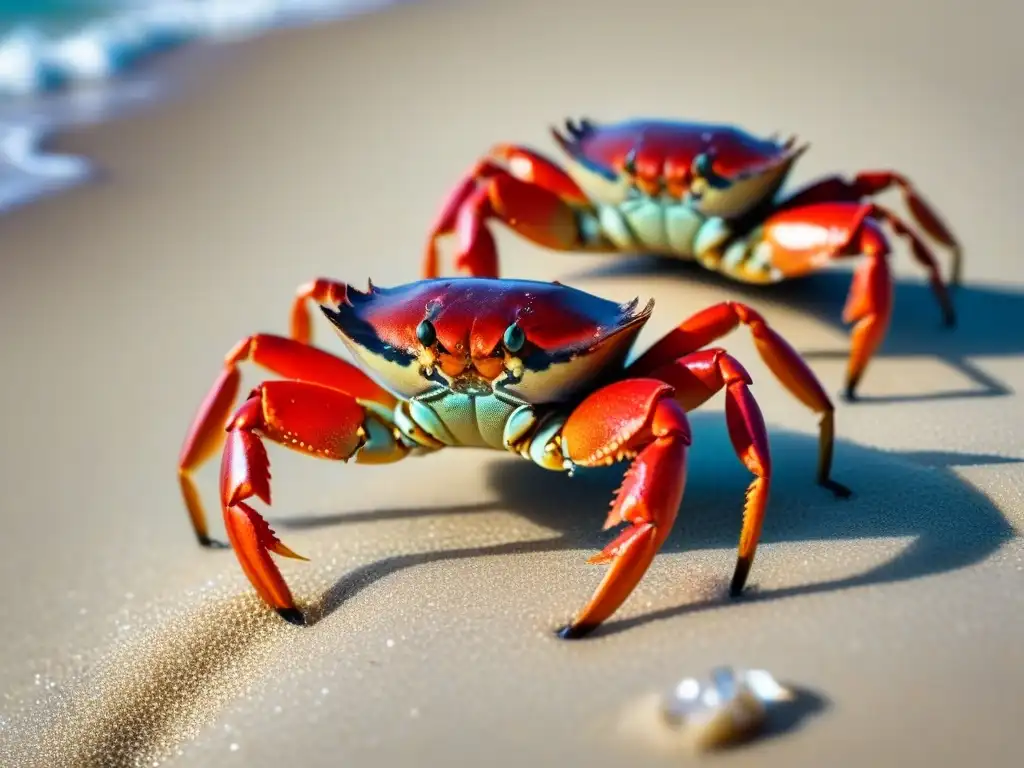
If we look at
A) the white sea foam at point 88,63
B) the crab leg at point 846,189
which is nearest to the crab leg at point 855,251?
the crab leg at point 846,189

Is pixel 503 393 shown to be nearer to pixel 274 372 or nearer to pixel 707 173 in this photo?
pixel 274 372

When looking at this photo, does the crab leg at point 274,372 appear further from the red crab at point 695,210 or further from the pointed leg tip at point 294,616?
the red crab at point 695,210

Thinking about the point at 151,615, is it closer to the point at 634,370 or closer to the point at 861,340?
the point at 634,370

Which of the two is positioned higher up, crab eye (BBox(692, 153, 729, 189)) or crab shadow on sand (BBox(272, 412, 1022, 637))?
crab eye (BBox(692, 153, 729, 189))

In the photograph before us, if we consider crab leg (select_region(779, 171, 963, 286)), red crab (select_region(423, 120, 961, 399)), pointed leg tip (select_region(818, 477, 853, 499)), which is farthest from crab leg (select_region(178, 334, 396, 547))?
crab leg (select_region(779, 171, 963, 286))

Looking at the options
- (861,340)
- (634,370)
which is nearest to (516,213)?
(861,340)

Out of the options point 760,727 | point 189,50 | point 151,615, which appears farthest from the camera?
point 189,50

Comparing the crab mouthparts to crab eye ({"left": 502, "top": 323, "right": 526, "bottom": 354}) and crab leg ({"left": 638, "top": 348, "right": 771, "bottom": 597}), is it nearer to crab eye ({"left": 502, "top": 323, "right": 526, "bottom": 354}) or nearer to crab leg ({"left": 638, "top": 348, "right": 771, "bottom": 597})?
crab eye ({"left": 502, "top": 323, "right": 526, "bottom": 354})
